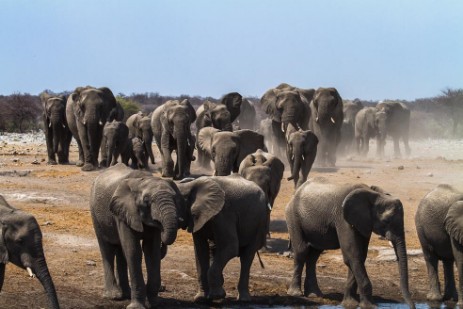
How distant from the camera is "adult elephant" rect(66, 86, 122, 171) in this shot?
26.8 m

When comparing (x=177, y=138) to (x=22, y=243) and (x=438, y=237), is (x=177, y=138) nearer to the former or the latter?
(x=438, y=237)

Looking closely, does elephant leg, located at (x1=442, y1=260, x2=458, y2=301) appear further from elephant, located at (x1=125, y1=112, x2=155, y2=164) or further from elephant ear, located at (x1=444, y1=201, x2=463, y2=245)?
elephant, located at (x1=125, y1=112, x2=155, y2=164)

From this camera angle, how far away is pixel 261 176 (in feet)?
51.4

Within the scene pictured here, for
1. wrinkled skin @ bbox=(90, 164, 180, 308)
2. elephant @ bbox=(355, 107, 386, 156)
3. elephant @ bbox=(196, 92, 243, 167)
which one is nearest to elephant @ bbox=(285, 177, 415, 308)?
wrinkled skin @ bbox=(90, 164, 180, 308)

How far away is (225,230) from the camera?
41.6 ft

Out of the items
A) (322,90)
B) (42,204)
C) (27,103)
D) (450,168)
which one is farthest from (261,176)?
(27,103)

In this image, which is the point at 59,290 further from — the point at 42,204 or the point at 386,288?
the point at 42,204

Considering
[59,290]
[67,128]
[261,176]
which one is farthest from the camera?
[67,128]

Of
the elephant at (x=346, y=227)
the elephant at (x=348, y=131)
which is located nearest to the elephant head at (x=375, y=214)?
the elephant at (x=346, y=227)

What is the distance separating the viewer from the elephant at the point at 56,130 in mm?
28766

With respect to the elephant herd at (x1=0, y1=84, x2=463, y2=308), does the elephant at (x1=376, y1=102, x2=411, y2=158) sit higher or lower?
lower

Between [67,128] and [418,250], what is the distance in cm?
1482

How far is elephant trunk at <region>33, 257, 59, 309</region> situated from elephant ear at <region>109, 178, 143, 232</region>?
6.22 feet

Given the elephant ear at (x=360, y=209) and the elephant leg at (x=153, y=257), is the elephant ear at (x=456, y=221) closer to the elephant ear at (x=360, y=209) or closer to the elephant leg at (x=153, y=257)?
the elephant ear at (x=360, y=209)
